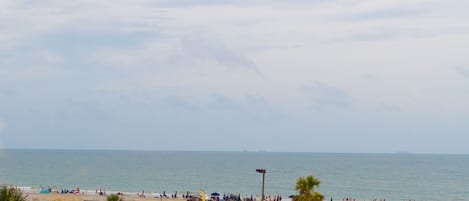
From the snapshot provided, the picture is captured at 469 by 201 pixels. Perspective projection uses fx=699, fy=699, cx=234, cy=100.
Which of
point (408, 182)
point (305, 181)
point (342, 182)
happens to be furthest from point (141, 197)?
point (408, 182)

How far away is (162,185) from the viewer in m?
113

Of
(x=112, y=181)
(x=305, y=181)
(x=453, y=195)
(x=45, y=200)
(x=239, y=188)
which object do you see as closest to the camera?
(x=305, y=181)

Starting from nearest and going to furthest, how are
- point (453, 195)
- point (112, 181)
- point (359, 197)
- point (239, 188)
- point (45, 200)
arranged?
point (45, 200), point (359, 197), point (453, 195), point (239, 188), point (112, 181)

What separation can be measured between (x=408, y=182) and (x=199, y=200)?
7636 cm

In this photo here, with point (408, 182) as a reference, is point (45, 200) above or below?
below

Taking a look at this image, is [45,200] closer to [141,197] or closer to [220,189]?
[141,197]

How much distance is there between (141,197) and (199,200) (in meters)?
12.6

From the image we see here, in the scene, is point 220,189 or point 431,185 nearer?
point 220,189

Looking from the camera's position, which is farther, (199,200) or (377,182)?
(377,182)

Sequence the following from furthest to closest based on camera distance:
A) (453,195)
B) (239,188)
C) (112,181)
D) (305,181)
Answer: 1. (112,181)
2. (239,188)
3. (453,195)
4. (305,181)

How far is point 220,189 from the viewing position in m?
107

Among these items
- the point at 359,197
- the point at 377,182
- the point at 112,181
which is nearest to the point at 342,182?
the point at 377,182

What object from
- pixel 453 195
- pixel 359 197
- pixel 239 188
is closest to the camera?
pixel 359 197

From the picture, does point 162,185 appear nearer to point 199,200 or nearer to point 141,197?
point 141,197
